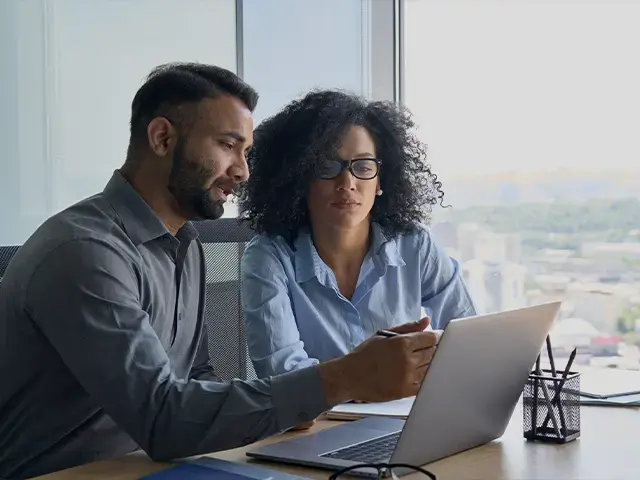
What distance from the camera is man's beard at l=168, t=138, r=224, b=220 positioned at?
5.46 feet

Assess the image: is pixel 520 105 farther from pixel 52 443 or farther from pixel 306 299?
pixel 52 443

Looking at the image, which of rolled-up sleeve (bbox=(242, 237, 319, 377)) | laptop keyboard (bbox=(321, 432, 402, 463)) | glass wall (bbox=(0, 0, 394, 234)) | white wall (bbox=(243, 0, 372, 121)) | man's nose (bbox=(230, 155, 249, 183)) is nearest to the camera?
laptop keyboard (bbox=(321, 432, 402, 463))

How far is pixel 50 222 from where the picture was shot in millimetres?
1513

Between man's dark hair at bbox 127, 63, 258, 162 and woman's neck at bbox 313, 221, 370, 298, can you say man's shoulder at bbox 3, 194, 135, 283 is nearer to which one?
man's dark hair at bbox 127, 63, 258, 162

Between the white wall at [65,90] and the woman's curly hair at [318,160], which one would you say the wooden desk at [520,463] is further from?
the white wall at [65,90]

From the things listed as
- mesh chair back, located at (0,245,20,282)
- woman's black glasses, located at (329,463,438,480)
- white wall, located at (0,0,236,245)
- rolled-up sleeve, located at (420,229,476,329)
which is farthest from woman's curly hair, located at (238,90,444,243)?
woman's black glasses, located at (329,463,438,480)

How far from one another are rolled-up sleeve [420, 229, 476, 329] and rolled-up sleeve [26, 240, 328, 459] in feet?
3.29

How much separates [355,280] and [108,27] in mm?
1013

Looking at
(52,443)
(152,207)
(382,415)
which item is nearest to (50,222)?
(152,207)

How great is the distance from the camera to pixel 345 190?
7.07ft

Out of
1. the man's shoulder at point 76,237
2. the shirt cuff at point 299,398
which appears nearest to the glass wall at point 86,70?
the man's shoulder at point 76,237

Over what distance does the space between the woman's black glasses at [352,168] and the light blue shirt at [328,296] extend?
17 centimetres

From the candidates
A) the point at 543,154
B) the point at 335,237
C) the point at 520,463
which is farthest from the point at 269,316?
the point at 543,154

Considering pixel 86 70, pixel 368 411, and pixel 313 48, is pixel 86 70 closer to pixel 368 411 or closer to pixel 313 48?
pixel 313 48
